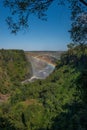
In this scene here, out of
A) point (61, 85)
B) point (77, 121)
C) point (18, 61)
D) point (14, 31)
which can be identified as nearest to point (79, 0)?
point (14, 31)

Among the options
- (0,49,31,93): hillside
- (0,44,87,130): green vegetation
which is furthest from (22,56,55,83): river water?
(0,44,87,130): green vegetation

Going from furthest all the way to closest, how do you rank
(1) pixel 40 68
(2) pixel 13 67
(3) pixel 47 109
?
1. (2) pixel 13 67
2. (1) pixel 40 68
3. (3) pixel 47 109

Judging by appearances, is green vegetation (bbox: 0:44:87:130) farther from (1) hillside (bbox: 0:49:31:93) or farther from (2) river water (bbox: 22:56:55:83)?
(1) hillside (bbox: 0:49:31:93)

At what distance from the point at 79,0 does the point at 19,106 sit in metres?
60.3

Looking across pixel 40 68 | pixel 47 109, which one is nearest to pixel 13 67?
pixel 40 68

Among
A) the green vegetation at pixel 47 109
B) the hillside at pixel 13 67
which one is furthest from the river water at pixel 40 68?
the green vegetation at pixel 47 109

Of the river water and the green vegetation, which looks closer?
the green vegetation

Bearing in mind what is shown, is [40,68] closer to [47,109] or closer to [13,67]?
[13,67]

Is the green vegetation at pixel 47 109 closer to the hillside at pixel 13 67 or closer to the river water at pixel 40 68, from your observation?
the river water at pixel 40 68

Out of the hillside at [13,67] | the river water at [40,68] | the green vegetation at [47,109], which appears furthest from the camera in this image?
the hillside at [13,67]

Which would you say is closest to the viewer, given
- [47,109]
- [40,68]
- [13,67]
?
[47,109]

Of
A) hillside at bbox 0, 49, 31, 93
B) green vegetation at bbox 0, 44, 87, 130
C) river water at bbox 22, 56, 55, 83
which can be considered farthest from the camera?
hillside at bbox 0, 49, 31, 93

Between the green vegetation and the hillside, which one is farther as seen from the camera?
the hillside

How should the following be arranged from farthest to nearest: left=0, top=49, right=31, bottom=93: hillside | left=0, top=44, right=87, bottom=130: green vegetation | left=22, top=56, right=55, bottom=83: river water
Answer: left=0, top=49, right=31, bottom=93: hillside
left=22, top=56, right=55, bottom=83: river water
left=0, top=44, right=87, bottom=130: green vegetation
